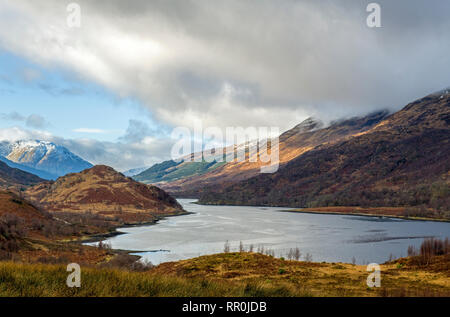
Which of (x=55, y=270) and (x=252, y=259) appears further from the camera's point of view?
(x=252, y=259)

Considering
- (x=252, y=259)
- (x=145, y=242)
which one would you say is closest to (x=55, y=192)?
(x=145, y=242)

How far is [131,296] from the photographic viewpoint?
9656mm

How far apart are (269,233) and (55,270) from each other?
317 ft

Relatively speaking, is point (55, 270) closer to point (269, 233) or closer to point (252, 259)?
point (252, 259)

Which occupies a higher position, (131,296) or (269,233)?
(131,296)
